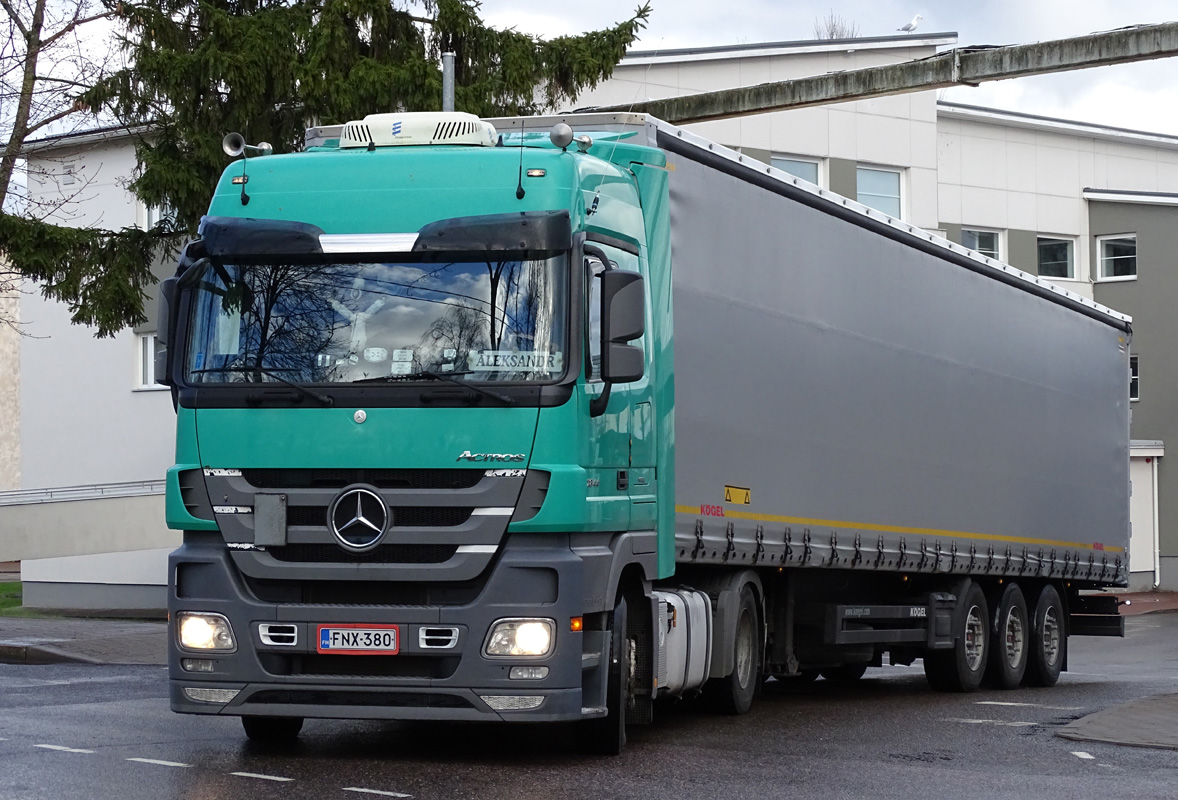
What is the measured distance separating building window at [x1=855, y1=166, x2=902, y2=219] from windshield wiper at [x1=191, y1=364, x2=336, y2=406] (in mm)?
26183

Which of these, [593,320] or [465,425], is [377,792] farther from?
[593,320]

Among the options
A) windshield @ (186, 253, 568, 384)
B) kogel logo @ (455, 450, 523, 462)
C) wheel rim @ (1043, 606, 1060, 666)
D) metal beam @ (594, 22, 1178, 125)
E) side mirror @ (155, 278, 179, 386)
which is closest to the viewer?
kogel logo @ (455, 450, 523, 462)

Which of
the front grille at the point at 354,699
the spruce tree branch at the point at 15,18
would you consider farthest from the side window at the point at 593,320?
the spruce tree branch at the point at 15,18

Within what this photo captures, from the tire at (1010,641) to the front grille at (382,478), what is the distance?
928 centimetres

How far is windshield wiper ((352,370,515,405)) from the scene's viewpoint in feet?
30.6

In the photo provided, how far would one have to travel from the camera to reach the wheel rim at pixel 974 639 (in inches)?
658

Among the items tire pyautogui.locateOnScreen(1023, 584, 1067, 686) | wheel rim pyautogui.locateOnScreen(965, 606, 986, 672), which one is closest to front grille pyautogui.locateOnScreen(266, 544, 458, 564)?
wheel rim pyautogui.locateOnScreen(965, 606, 986, 672)

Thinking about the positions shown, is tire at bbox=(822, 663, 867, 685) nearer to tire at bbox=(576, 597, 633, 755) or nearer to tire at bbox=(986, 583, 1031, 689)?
tire at bbox=(986, 583, 1031, 689)

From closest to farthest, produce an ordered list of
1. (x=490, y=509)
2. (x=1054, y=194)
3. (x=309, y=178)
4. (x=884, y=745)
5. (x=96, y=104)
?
(x=490, y=509)
(x=309, y=178)
(x=884, y=745)
(x=96, y=104)
(x=1054, y=194)

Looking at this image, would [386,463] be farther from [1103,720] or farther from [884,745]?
[1103,720]

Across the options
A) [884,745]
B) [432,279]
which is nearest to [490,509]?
[432,279]

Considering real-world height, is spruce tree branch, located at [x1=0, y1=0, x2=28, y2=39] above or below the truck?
above

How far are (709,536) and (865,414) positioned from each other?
306cm

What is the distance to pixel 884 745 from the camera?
1148 centimetres
